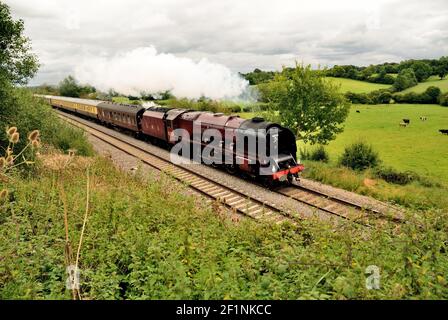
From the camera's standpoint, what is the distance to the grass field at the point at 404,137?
88.3 ft

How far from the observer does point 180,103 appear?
4147cm

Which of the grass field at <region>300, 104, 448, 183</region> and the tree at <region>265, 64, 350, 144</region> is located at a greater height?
the tree at <region>265, 64, 350, 144</region>

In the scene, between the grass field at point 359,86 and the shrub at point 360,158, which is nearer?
the shrub at point 360,158

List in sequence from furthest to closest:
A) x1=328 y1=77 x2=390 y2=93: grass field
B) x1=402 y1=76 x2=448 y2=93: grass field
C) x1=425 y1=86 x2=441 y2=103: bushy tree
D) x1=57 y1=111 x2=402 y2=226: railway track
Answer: x1=328 y1=77 x2=390 y2=93: grass field
x1=402 y1=76 x2=448 y2=93: grass field
x1=425 y1=86 x2=441 y2=103: bushy tree
x1=57 y1=111 x2=402 y2=226: railway track

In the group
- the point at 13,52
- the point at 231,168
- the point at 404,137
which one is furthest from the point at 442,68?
the point at 13,52

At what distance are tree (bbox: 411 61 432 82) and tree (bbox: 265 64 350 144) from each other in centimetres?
8078

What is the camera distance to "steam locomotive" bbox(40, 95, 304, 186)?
14297 mm

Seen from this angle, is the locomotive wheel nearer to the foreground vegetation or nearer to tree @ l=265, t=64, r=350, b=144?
the foreground vegetation

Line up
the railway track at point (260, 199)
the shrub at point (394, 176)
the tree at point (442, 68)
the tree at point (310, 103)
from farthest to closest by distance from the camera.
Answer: the tree at point (442, 68), the tree at point (310, 103), the shrub at point (394, 176), the railway track at point (260, 199)

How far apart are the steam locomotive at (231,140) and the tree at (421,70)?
297 feet

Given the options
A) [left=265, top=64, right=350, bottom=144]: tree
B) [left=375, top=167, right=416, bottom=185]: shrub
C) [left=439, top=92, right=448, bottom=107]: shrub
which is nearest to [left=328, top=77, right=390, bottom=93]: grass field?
[left=439, top=92, right=448, bottom=107]: shrub

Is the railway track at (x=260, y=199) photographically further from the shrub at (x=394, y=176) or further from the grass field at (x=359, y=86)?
the grass field at (x=359, y=86)

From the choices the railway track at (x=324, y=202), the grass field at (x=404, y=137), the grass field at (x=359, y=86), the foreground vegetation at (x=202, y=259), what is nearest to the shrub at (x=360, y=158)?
the grass field at (x=404, y=137)
